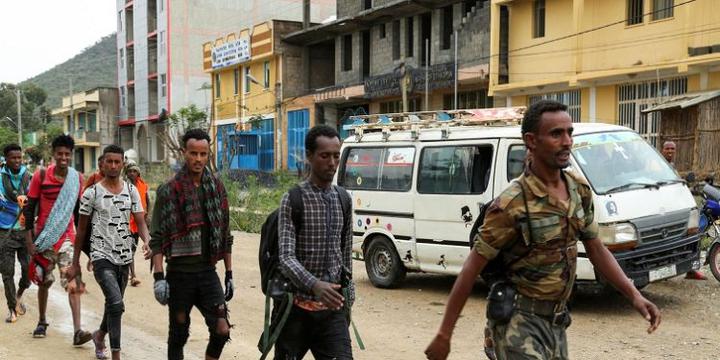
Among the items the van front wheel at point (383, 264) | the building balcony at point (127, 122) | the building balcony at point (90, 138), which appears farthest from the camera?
the building balcony at point (90, 138)

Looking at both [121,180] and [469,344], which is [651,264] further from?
[121,180]

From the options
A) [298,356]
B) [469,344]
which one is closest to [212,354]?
[298,356]

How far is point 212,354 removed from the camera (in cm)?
512

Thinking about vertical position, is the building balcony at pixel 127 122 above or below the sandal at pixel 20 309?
above

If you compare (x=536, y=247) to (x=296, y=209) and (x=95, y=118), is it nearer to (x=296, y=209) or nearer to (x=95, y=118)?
(x=296, y=209)

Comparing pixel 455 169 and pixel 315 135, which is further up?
pixel 315 135

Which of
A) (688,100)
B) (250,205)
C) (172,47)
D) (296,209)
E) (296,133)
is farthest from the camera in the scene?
(172,47)

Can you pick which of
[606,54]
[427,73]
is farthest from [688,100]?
[427,73]

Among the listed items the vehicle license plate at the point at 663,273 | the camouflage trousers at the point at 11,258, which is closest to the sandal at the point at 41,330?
the camouflage trousers at the point at 11,258

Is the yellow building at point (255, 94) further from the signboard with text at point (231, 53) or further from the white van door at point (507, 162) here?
the white van door at point (507, 162)

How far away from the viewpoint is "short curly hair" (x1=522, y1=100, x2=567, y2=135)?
10.8 ft

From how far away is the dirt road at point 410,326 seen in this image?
21.9 ft

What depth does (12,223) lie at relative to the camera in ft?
26.8

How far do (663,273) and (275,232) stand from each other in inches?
198
